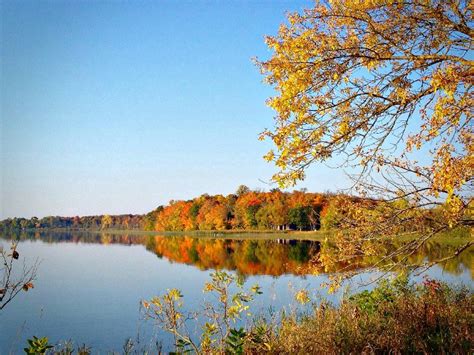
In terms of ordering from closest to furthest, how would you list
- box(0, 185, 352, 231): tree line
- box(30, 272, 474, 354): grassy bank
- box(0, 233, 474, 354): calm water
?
1. box(30, 272, 474, 354): grassy bank
2. box(0, 233, 474, 354): calm water
3. box(0, 185, 352, 231): tree line

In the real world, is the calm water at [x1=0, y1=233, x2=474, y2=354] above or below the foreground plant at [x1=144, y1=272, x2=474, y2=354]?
below

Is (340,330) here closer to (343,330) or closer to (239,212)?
(343,330)

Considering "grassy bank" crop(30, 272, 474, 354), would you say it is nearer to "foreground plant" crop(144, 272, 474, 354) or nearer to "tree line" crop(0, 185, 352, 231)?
"foreground plant" crop(144, 272, 474, 354)

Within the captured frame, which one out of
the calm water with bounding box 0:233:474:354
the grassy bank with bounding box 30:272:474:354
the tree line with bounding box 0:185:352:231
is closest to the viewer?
the grassy bank with bounding box 30:272:474:354

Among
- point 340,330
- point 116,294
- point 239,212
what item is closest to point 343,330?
point 340,330

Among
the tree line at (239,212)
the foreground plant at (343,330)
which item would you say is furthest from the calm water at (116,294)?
the tree line at (239,212)

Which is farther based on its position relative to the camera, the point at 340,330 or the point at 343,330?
the point at 343,330

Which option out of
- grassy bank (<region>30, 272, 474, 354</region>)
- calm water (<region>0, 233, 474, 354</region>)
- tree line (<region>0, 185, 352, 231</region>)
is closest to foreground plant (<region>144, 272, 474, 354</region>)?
grassy bank (<region>30, 272, 474, 354</region>)

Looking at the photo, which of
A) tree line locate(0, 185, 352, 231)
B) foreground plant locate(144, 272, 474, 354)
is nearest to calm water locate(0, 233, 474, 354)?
foreground plant locate(144, 272, 474, 354)

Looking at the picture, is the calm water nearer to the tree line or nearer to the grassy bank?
the grassy bank

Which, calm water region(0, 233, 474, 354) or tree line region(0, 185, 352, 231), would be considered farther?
tree line region(0, 185, 352, 231)

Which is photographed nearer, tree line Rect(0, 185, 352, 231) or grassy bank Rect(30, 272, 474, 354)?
grassy bank Rect(30, 272, 474, 354)

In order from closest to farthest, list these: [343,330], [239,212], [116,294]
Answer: [343,330]
[116,294]
[239,212]

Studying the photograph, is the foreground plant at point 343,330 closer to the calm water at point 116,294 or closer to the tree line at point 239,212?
the calm water at point 116,294
